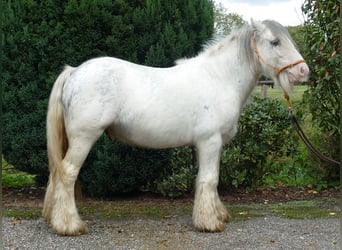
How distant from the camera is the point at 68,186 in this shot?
13.1 feet

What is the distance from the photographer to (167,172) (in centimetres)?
577

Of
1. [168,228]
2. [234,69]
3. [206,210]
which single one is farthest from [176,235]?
[234,69]

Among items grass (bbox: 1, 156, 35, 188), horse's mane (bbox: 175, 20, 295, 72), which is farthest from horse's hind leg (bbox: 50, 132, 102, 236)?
grass (bbox: 1, 156, 35, 188)

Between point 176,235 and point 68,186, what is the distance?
1.09 m

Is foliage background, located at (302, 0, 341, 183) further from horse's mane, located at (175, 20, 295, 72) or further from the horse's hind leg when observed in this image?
the horse's hind leg

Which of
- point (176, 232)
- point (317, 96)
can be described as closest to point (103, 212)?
point (176, 232)

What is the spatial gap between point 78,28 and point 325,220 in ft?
11.4

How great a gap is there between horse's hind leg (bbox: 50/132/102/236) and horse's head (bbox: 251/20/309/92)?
1.71 meters

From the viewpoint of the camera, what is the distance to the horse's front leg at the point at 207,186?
4109 mm

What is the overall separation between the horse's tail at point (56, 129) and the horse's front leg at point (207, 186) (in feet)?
4.20

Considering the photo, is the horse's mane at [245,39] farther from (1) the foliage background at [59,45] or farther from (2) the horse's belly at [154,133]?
(1) the foliage background at [59,45]

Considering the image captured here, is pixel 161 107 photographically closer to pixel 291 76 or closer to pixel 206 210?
pixel 206 210

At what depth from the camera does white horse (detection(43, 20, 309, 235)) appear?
13.0 feet

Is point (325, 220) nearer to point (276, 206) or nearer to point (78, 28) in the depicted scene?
point (276, 206)
